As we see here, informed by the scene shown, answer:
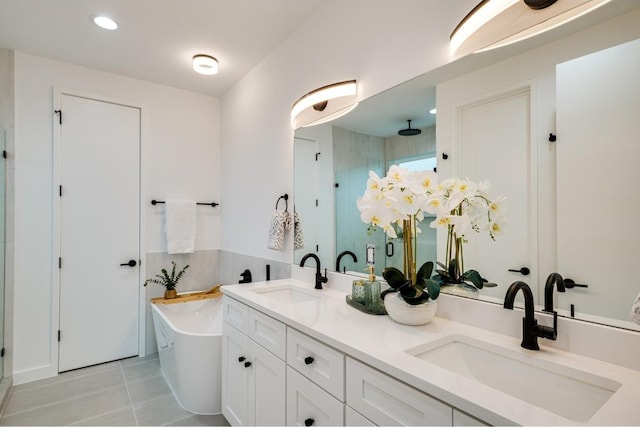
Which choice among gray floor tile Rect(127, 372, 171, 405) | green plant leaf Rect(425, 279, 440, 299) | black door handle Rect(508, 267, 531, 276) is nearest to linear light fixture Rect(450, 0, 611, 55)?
black door handle Rect(508, 267, 531, 276)

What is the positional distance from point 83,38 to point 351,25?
2.04 m

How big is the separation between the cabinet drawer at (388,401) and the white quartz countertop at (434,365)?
0.03 meters

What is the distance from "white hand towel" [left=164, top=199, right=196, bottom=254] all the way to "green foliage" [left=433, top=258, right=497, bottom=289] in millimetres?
2604

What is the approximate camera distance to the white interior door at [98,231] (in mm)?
2775

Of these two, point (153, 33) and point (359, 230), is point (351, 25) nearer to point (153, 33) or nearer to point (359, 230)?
point (359, 230)

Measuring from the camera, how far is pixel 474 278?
4.11ft

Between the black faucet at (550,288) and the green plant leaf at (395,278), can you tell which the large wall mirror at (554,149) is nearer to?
the black faucet at (550,288)

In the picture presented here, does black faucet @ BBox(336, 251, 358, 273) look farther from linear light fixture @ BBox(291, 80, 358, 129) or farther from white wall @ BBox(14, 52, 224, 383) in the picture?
white wall @ BBox(14, 52, 224, 383)

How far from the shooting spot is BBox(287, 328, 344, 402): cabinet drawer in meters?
1.07

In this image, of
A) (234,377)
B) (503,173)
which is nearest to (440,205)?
(503,173)

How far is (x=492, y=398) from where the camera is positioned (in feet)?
2.34

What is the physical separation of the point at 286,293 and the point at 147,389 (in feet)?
4.75

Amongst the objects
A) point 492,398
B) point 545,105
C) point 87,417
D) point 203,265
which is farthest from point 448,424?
point 203,265

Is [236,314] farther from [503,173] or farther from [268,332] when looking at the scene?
[503,173]
